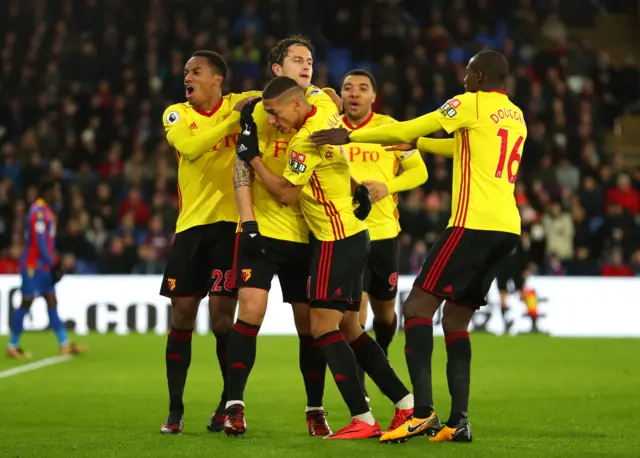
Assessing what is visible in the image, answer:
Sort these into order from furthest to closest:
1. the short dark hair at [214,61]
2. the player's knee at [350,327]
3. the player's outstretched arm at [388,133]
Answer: the short dark hair at [214,61] → the player's knee at [350,327] → the player's outstretched arm at [388,133]

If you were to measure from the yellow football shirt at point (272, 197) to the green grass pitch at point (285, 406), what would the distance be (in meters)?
1.20

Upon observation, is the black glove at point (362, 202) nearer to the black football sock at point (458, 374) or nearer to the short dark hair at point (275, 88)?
the short dark hair at point (275, 88)

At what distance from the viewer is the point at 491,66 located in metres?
6.87

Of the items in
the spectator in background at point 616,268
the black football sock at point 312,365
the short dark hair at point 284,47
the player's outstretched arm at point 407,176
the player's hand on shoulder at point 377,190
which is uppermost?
the short dark hair at point 284,47

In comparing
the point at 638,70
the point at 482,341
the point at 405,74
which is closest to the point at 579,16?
the point at 638,70

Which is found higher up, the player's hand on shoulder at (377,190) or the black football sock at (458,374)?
the player's hand on shoulder at (377,190)

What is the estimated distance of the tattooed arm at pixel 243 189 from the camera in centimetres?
696

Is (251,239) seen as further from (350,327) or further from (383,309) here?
(383,309)

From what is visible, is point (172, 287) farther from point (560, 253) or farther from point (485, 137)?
point (560, 253)

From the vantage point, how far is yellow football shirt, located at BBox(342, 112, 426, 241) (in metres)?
8.95

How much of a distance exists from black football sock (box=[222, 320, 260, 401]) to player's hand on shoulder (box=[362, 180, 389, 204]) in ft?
6.04

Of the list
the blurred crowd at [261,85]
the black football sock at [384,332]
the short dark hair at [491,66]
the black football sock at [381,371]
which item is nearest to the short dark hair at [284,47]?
the short dark hair at [491,66]

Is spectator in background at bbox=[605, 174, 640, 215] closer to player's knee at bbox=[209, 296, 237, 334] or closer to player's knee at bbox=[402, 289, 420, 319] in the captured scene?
player's knee at bbox=[209, 296, 237, 334]

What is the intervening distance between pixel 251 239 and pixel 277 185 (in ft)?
1.14
